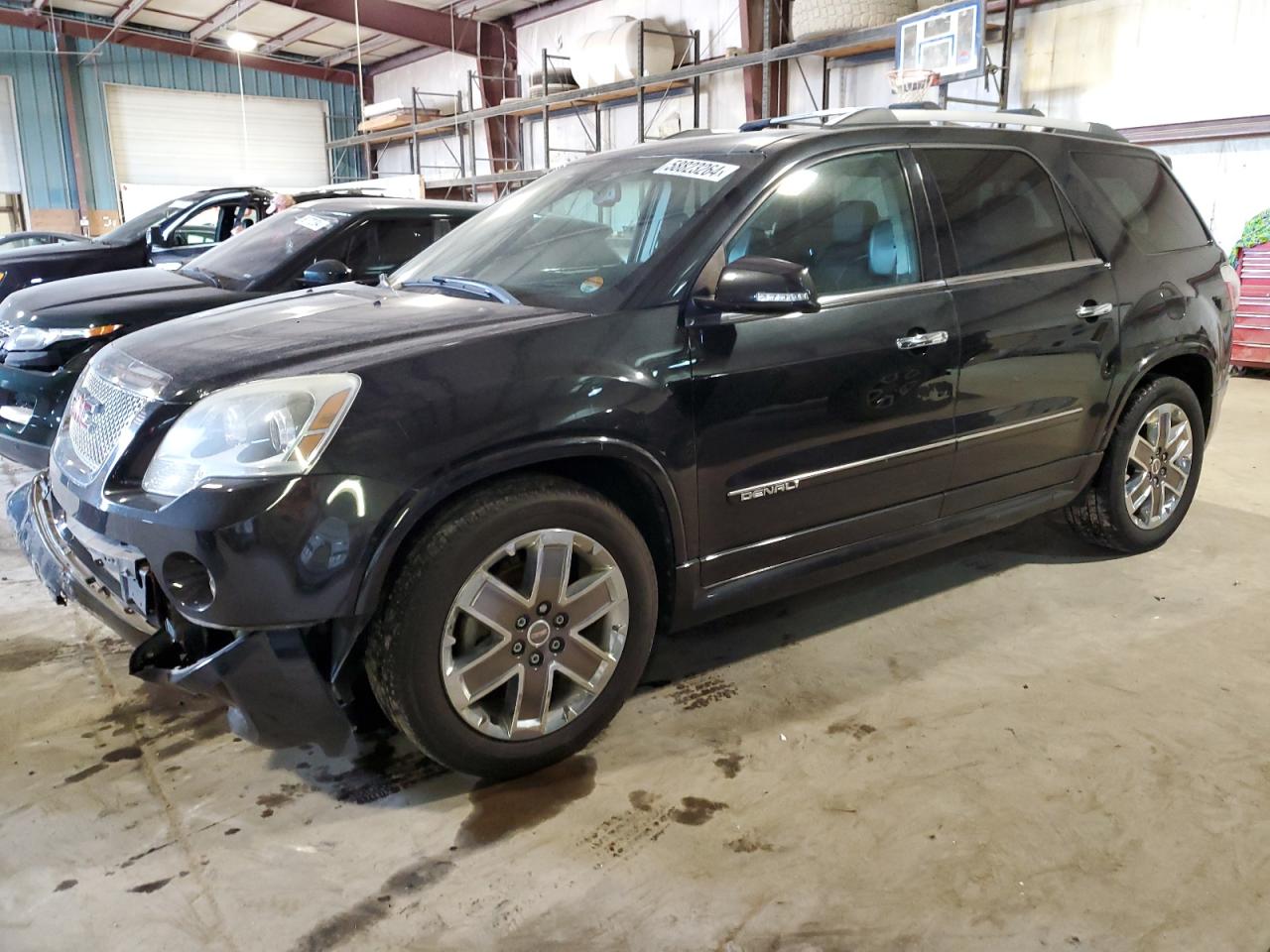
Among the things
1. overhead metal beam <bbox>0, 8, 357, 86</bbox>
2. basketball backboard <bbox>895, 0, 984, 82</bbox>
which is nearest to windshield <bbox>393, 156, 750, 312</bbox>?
basketball backboard <bbox>895, 0, 984, 82</bbox>

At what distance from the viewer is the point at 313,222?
511 centimetres

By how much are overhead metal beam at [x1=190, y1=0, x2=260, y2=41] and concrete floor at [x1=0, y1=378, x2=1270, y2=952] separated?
48.0 feet

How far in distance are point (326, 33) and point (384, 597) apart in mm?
17743

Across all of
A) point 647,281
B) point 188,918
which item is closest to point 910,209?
point 647,281

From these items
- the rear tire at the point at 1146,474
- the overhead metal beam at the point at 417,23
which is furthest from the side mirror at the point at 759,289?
the overhead metal beam at the point at 417,23

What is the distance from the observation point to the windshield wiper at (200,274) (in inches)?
188

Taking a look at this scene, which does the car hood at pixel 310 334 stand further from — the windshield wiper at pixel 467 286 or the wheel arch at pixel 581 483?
the wheel arch at pixel 581 483

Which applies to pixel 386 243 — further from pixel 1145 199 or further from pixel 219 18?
pixel 219 18

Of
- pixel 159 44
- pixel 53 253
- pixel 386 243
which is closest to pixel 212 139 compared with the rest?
pixel 159 44

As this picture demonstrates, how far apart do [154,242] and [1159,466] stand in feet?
22.4

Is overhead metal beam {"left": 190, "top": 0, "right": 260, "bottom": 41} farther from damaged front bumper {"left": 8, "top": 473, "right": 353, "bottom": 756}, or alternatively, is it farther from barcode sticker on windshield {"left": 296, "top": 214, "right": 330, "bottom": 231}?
damaged front bumper {"left": 8, "top": 473, "right": 353, "bottom": 756}

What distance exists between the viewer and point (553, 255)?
2654 millimetres

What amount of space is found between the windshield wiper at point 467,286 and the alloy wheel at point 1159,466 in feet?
7.68

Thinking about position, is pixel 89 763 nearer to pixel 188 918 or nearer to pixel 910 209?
pixel 188 918
